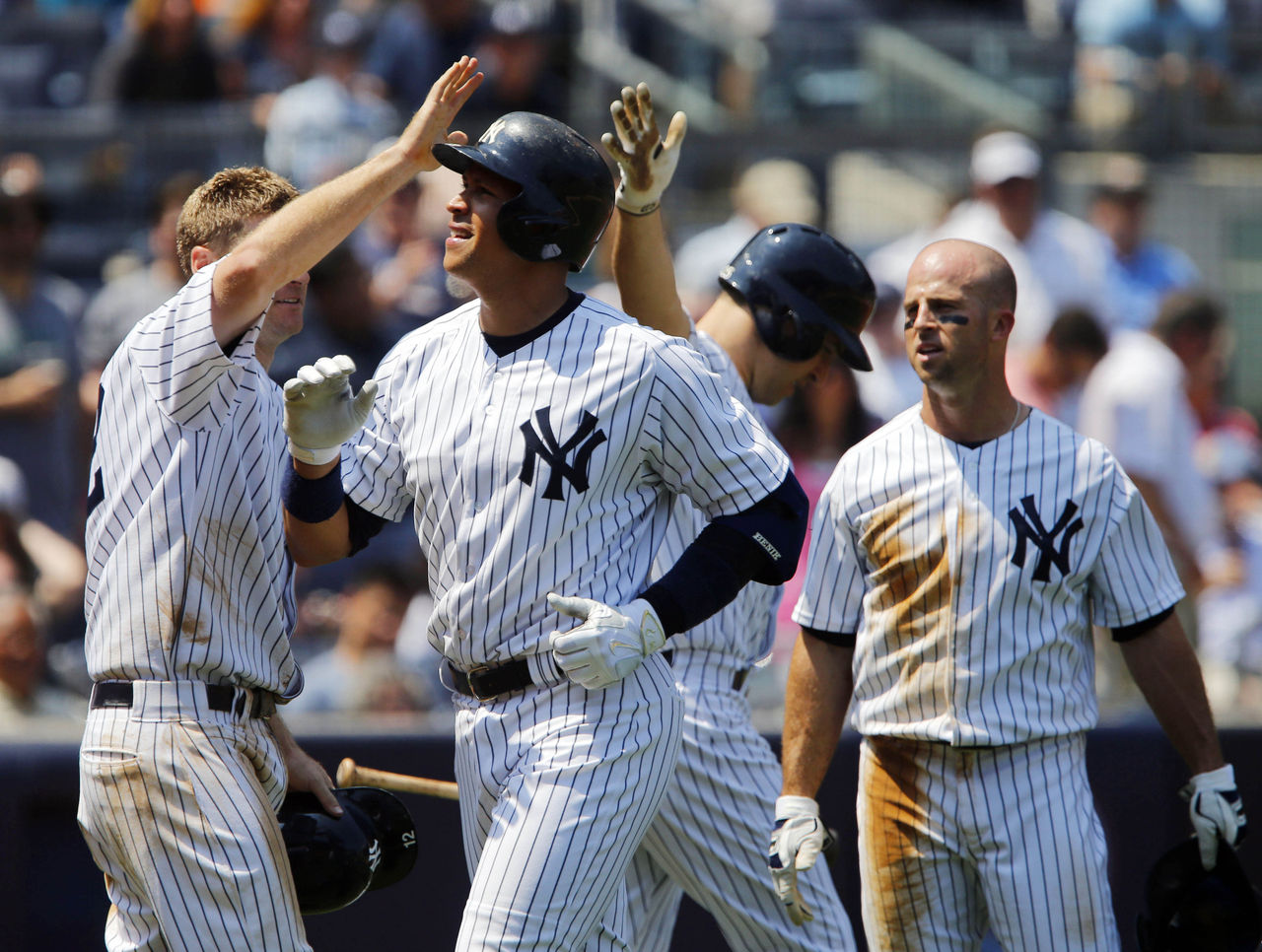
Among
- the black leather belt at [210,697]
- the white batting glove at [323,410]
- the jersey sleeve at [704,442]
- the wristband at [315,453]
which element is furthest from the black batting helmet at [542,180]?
the black leather belt at [210,697]

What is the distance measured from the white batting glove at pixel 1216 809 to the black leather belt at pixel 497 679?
172 cm

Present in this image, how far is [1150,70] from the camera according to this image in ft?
33.2

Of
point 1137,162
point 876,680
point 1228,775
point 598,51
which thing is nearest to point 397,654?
point 876,680

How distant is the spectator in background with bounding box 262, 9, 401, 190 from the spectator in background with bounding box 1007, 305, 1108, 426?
11.2 ft

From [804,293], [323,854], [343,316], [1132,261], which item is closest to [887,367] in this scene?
[1132,261]

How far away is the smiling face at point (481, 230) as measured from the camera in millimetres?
3584

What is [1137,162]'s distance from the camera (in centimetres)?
989

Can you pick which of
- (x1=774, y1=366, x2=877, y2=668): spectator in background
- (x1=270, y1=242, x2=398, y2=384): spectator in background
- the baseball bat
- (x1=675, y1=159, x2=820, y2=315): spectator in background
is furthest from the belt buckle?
(x1=675, y1=159, x2=820, y2=315): spectator in background

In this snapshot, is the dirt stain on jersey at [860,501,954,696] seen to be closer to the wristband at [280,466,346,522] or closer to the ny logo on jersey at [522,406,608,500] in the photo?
the ny logo on jersey at [522,406,608,500]

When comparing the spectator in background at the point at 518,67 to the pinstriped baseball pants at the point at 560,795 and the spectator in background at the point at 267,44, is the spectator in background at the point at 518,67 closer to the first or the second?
the spectator in background at the point at 267,44

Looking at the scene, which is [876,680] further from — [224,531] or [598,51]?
[598,51]

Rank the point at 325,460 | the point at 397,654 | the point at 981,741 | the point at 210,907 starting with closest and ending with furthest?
the point at 210,907 → the point at 325,460 → the point at 981,741 → the point at 397,654

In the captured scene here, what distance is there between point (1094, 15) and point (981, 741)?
7.88 m

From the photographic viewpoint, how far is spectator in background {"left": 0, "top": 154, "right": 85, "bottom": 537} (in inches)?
277
